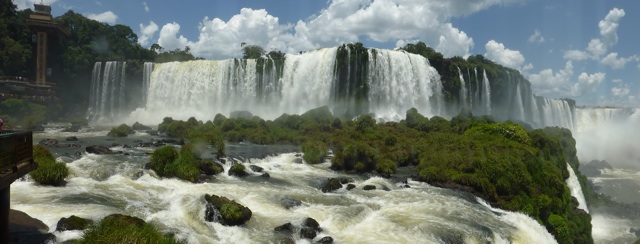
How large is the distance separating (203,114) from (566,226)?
41.8m

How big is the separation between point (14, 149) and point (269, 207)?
25.6 ft

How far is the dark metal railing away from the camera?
836 cm

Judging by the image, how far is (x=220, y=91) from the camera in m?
51.0

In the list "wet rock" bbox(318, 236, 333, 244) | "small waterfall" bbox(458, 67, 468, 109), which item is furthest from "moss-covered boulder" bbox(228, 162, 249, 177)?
"small waterfall" bbox(458, 67, 468, 109)

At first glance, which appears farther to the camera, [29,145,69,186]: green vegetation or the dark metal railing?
[29,145,69,186]: green vegetation

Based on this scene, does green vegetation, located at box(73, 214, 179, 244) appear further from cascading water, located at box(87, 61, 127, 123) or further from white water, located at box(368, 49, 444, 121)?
cascading water, located at box(87, 61, 127, 123)

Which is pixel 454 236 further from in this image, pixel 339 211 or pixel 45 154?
pixel 45 154

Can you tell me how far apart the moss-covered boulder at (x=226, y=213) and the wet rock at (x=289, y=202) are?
78.0 inches

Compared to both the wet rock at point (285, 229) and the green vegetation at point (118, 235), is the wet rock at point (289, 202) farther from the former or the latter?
the green vegetation at point (118, 235)

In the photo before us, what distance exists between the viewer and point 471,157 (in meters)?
21.2

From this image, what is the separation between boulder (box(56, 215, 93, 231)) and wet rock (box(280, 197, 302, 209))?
6.23m

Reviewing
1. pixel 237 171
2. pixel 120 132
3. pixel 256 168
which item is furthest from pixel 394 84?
pixel 237 171

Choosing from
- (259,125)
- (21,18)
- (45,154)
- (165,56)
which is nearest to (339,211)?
(45,154)

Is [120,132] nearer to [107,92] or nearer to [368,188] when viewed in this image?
[368,188]
